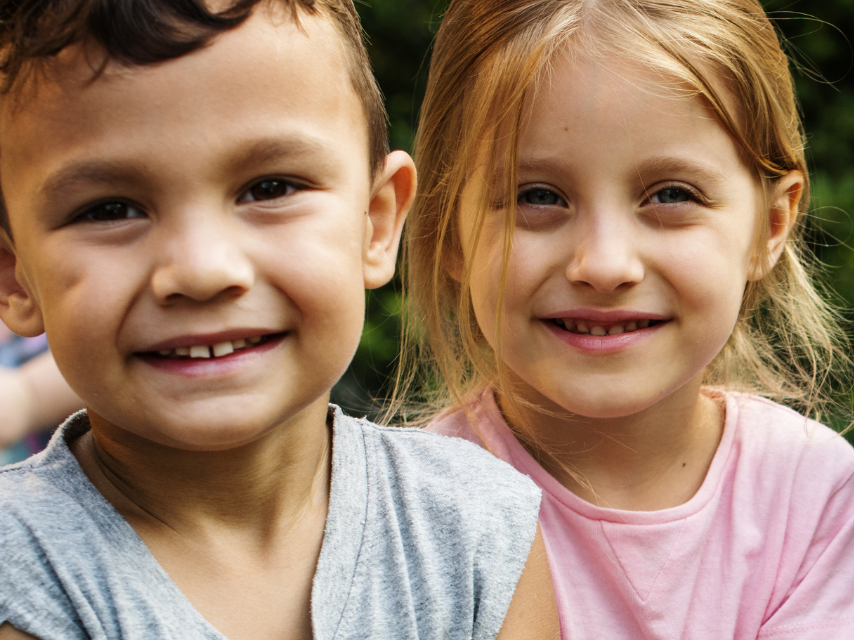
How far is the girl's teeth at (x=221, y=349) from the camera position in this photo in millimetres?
1280

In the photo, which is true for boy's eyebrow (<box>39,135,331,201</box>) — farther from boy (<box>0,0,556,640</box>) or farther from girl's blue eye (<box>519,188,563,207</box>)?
girl's blue eye (<box>519,188,563,207</box>)

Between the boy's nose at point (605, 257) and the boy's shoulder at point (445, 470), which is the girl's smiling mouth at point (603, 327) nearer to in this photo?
the boy's nose at point (605, 257)

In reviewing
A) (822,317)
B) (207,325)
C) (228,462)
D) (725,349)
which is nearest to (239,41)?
(207,325)

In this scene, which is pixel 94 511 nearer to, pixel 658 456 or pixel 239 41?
pixel 239 41

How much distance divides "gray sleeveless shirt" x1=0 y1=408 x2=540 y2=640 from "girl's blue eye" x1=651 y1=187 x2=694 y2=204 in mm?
593

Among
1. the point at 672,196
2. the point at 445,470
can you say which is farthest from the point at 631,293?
the point at 445,470

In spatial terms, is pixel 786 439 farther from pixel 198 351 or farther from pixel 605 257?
pixel 198 351

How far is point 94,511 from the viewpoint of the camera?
1357 millimetres

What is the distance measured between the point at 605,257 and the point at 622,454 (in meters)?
0.54

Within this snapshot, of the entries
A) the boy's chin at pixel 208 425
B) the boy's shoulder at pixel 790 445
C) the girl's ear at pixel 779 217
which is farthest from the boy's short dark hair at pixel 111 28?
the boy's shoulder at pixel 790 445

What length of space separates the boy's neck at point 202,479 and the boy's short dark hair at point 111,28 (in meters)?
0.56

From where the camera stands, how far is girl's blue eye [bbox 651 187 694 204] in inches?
69.0

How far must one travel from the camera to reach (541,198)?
178 centimetres

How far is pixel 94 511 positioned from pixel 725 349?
1.61m
